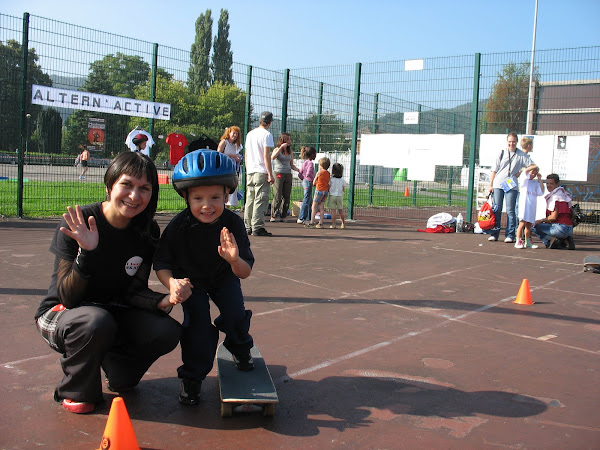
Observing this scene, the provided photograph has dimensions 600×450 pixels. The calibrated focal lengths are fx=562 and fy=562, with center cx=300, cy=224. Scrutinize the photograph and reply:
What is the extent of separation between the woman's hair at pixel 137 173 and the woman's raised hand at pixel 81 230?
1.06ft

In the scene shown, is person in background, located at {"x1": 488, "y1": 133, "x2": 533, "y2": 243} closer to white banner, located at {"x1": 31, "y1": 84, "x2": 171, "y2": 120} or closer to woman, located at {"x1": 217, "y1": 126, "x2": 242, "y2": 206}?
woman, located at {"x1": 217, "y1": 126, "x2": 242, "y2": 206}

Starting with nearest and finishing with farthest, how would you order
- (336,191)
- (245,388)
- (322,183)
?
(245,388), (322,183), (336,191)

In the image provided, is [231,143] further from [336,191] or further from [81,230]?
[81,230]

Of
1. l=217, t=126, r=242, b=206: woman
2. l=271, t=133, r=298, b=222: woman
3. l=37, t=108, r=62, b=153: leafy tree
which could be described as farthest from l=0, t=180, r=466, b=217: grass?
l=271, t=133, r=298, b=222: woman

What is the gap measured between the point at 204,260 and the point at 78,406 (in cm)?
101

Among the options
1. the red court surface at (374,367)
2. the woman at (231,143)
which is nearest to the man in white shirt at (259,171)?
the woman at (231,143)

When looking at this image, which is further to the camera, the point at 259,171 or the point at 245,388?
the point at 259,171

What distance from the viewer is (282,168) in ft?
40.6

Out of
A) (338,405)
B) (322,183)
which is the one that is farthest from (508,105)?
(338,405)

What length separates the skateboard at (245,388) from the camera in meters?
2.94

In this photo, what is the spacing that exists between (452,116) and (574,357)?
32.2ft

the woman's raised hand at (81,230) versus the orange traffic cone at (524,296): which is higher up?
the woman's raised hand at (81,230)

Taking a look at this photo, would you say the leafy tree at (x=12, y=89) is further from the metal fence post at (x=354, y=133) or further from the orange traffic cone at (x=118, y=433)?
the orange traffic cone at (x=118, y=433)

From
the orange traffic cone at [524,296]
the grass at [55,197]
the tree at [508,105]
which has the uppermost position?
the tree at [508,105]
